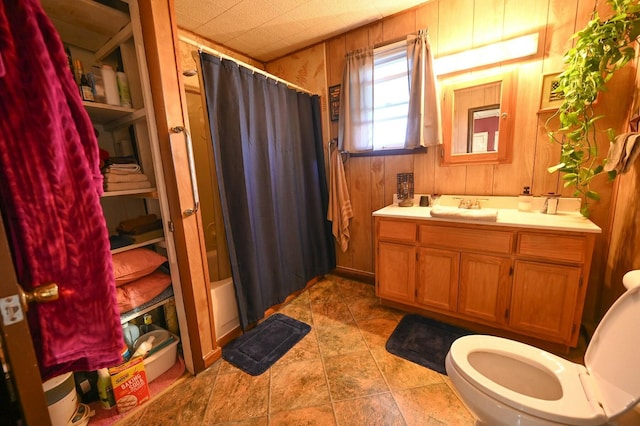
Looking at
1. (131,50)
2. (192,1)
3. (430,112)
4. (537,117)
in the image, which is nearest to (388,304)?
(430,112)

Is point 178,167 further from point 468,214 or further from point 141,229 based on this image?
point 468,214

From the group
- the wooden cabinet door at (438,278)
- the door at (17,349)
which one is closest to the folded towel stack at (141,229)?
the door at (17,349)

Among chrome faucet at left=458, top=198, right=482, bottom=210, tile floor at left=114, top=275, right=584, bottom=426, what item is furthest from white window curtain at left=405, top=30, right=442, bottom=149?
tile floor at left=114, top=275, right=584, bottom=426

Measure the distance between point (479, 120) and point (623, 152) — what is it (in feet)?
2.80

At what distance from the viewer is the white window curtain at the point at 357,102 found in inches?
90.2

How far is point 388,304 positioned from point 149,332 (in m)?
1.76

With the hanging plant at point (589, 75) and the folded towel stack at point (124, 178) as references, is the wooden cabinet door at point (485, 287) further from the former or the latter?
the folded towel stack at point (124, 178)

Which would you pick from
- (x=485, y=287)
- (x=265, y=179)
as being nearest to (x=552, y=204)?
(x=485, y=287)

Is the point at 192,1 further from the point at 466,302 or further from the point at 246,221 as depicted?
the point at 466,302

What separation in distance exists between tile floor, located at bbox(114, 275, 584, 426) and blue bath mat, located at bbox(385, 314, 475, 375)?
0.06 meters

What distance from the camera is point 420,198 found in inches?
87.2

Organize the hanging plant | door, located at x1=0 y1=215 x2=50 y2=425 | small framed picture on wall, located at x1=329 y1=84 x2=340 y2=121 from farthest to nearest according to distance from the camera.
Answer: small framed picture on wall, located at x1=329 y1=84 x2=340 y2=121
the hanging plant
door, located at x1=0 y1=215 x2=50 y2=425

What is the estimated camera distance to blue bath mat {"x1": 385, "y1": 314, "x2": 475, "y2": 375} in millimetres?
1632

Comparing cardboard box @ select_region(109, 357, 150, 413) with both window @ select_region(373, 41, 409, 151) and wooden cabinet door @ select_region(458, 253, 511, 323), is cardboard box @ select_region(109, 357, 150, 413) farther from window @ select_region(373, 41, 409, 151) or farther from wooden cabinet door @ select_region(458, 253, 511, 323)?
window @ select_region(373, 41, 409, 151)
